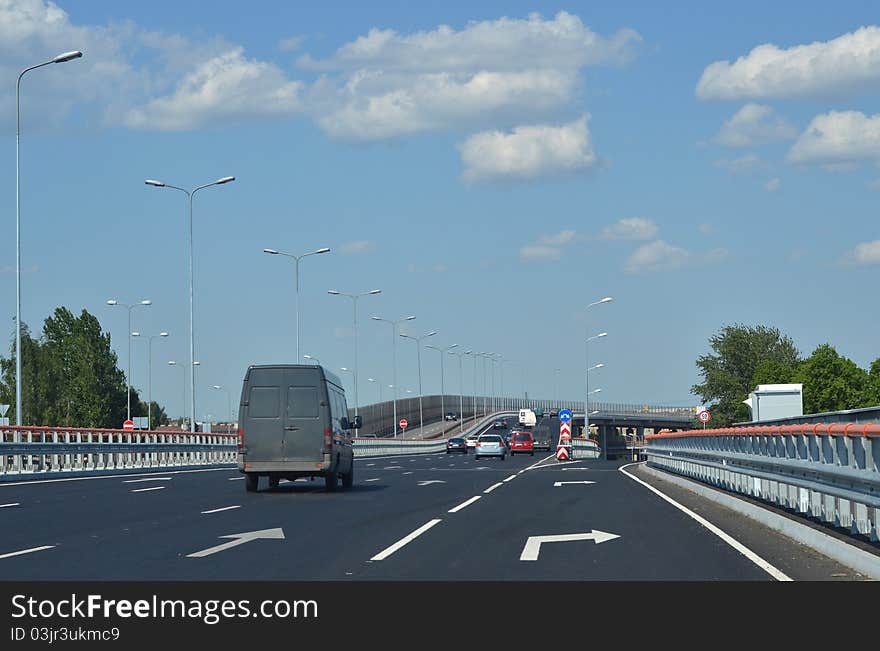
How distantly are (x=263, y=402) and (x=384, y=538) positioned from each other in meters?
12.7

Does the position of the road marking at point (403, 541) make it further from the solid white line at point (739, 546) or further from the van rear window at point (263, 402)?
the van rear window at point (263, 402)

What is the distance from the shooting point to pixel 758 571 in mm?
13016

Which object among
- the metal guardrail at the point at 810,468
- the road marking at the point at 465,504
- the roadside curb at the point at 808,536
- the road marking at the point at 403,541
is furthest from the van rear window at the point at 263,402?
the road marking at the point at 403,541

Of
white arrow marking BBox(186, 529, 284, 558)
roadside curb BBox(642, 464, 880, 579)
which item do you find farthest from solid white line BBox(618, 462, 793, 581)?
white arrow marking BBox(186, 529, 284, 558)

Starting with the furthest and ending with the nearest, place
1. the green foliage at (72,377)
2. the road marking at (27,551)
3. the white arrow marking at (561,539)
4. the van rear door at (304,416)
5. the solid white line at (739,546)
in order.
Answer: the green foliage at (72,377) → the van rear door at (304,416) → the white arrow marking at (561,539) → the road marking at (27,551) → the solid white line at (739,546)

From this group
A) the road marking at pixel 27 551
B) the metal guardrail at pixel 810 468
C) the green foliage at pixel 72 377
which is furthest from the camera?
the green foliage at pixel 72 377

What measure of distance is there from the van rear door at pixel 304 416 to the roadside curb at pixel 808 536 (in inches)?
324

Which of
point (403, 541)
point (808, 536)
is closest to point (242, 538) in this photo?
point (403, 541)

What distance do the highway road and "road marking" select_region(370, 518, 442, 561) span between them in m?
0.02

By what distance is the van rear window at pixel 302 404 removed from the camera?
28891 millimetres

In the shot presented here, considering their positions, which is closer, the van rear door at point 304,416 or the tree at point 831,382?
the van rear door at point 304,416

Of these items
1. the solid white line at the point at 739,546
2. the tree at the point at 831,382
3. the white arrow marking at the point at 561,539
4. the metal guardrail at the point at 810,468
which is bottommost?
the solid white line at the point at 739,546
